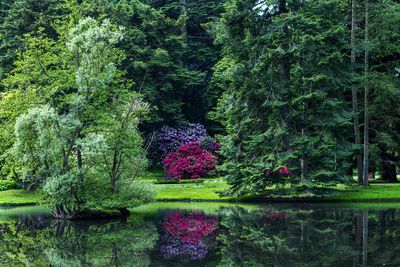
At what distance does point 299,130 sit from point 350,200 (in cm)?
532

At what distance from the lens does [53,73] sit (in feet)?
89.5

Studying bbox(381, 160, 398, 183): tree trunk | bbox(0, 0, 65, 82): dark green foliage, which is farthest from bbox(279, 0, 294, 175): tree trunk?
bbox(0, 0, 65, 82): dark green foliage

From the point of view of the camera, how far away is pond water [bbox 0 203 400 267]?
13844 mm

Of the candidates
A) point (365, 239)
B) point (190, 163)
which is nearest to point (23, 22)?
point (190, 163)

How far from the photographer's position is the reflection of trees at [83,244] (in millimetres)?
14281

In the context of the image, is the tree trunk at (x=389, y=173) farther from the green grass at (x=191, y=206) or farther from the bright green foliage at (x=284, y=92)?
the green grass at (x=191, y=206)

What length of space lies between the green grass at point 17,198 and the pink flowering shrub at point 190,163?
1083 cm

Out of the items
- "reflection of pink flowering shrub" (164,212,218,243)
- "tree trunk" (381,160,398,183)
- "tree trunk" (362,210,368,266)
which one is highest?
"tree trunk" (381,160,398,183)

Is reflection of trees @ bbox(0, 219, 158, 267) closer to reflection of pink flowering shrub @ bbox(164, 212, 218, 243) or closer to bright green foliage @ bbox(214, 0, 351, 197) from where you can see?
reflection of pink flowering shrub @ bbox(164, 212, 218, 243)

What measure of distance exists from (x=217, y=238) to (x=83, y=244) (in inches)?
169

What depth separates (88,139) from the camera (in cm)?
2498

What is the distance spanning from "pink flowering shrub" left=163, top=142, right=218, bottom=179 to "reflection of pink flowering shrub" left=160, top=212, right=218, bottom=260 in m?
17.1

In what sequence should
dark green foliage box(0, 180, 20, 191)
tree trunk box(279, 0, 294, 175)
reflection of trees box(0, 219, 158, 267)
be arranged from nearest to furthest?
1. reflection of trees box(0, 219, 158, 267)
2. tree trunk box(279, 0, 294, 175)
3. dark green foliage box(0, 180, 20, 191)

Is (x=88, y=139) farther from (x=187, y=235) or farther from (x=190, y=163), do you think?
(x=190, y=163)
